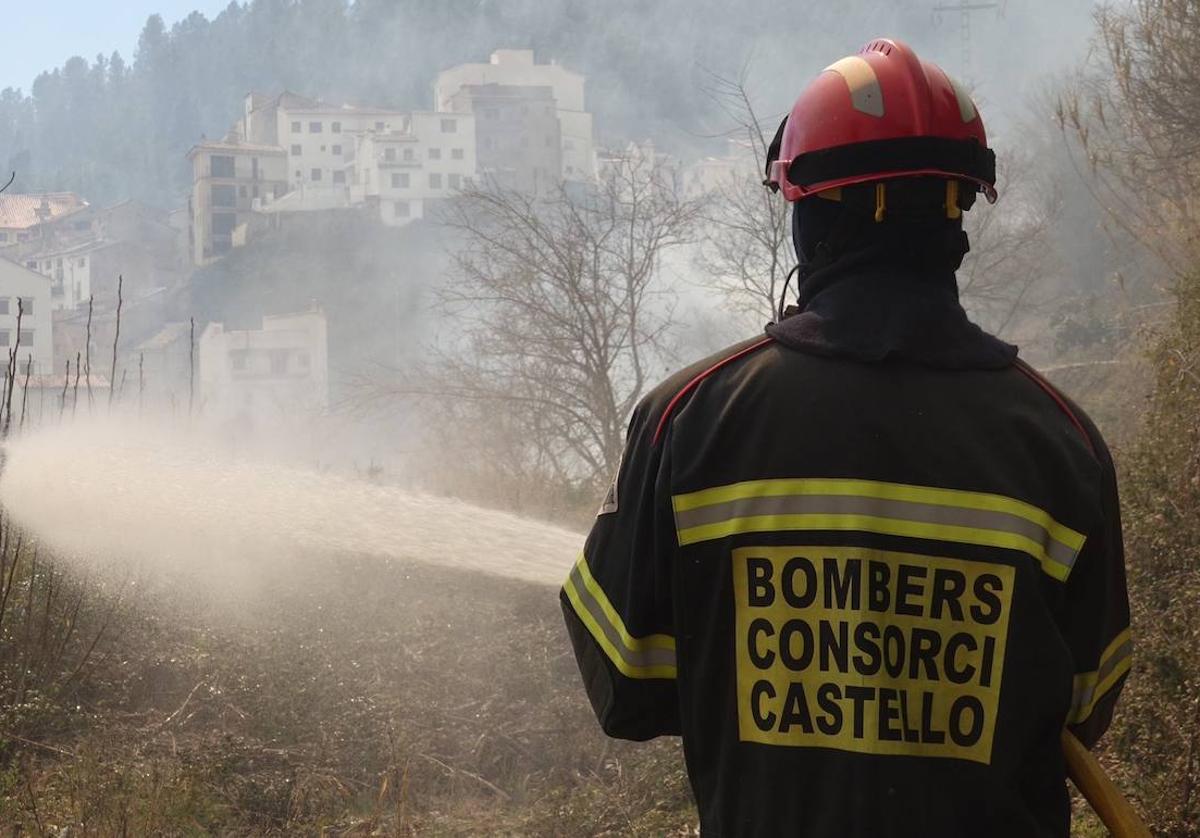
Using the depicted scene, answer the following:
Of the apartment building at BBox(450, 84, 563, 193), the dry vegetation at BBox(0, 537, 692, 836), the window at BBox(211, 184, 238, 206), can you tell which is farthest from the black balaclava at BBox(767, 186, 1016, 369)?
the window at BBox(211, 184, 238, 206)

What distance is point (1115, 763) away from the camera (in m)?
5.50

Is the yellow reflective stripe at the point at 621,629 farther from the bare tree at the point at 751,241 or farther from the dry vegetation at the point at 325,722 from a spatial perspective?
the bare tree at the point at 751,241

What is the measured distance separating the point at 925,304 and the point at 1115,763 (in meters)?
4.12

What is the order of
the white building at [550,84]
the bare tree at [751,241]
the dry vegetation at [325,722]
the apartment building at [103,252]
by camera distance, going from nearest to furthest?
1. the dry vegetation at [325,722]
2. the bare tree at [751,241]
3. the apartment building at [103,252]
4. the white building at [550,84]

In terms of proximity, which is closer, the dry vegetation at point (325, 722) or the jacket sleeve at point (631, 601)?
the jacket sleeve at point (631, 601)

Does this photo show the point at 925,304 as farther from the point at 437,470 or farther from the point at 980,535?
the point at 437,470

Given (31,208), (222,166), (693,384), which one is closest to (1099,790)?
(693,384)

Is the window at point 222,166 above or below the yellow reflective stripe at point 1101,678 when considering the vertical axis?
above

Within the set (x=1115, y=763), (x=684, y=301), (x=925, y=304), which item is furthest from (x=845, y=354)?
(x=684, y=301)

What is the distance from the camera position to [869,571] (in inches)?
78.3

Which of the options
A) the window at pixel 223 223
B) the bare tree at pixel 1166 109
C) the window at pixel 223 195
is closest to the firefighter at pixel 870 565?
the bare tree at pixel 1166 109

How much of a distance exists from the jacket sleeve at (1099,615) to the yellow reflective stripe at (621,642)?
0.67 metres

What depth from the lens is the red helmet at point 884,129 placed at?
2.19 m

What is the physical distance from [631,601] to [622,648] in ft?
0.28
